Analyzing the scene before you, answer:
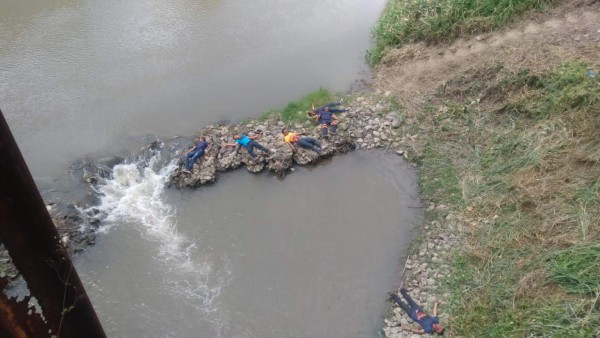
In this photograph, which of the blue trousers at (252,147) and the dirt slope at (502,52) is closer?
the blue trousers at (252,147)

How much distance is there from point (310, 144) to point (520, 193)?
3.43m

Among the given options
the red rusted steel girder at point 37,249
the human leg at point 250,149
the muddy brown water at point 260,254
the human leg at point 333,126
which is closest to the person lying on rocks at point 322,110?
the human leg at point 333,126

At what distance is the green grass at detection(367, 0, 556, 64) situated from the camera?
9922 mm

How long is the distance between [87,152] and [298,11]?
6.23 m

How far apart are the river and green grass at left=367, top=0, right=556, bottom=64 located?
0.78 metres

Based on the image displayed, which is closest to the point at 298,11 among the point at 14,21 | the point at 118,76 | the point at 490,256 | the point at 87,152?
the point at 118,76

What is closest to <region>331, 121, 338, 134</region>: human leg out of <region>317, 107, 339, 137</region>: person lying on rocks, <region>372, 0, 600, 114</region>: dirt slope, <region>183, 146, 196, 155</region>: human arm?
<region>317, 107, 339, 137</region>: person lying on rocks

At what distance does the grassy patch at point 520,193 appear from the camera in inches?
203

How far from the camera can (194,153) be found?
817cm

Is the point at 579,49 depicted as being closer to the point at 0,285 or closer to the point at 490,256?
the point at 490,256

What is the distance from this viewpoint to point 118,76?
33.5ft

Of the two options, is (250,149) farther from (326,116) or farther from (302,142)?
(326,116)

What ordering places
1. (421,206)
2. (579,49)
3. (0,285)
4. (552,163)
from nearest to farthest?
1. (0,285)
2. (552,163)
3. (421,206)
4. (579,49)

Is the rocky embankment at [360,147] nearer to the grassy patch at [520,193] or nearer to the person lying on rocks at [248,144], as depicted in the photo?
the person lying on rocks at [248,144]
